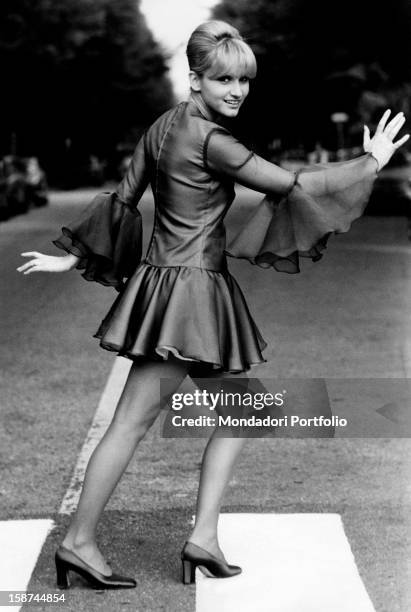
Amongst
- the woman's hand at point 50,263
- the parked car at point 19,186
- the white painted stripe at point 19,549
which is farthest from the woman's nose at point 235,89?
the parked car at point 19,186

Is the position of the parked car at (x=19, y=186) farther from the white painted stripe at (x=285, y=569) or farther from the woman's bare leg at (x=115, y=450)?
the woman's bare leg at (x=115, y=450)

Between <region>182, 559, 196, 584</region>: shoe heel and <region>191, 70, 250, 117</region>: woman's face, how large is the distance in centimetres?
151

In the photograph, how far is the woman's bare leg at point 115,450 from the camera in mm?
4539

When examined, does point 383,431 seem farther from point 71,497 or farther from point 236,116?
point 236,116

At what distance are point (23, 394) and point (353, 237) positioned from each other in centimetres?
1604

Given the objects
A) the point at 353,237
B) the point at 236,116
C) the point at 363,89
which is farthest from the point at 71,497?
the point at 363,89

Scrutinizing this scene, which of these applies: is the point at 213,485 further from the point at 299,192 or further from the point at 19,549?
the point at 299,192

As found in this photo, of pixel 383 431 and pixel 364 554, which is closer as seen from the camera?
pixel 364 554

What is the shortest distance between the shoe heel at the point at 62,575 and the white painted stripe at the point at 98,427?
105 cm

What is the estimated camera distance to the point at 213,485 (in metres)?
4.61

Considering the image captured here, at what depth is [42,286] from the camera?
50.6 ft

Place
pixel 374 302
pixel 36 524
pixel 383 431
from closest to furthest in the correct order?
pixel 36 524 < pixel 383 431 < pixel 374 302

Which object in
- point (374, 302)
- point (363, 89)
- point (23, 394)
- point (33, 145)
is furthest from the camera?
point (33, 145)

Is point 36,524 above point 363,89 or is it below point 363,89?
above
